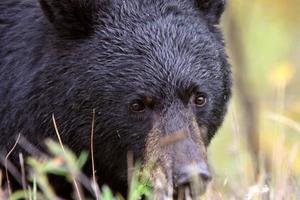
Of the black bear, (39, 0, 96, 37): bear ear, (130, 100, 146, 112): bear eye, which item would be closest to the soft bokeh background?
the black bear

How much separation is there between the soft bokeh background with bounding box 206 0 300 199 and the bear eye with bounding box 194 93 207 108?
21 centimetres

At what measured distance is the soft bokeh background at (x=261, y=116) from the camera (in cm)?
728

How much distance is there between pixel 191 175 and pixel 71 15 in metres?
1.34

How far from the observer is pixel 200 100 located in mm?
7219

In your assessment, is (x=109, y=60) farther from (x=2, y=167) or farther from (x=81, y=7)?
(x=2, y=167)

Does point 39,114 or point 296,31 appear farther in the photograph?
point 296,31

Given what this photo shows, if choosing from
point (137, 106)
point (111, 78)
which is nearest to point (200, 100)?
point (137, 106)

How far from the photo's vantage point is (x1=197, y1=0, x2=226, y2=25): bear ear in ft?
24.8

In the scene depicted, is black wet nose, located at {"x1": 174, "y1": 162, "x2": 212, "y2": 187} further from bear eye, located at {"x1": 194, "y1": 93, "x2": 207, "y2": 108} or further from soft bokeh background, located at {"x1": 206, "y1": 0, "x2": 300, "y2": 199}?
bear eye, located at {"x1": 194, "y1": 93, "x2": 207, "y2": 108}

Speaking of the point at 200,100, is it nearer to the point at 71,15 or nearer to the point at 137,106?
the point at 137,106

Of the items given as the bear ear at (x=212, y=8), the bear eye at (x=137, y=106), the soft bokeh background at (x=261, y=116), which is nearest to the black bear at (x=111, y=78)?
the bear eye at (x=137, y=106)

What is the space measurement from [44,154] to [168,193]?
1.08m

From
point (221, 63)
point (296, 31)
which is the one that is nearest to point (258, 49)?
point (296, 31)

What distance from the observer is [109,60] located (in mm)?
7254
